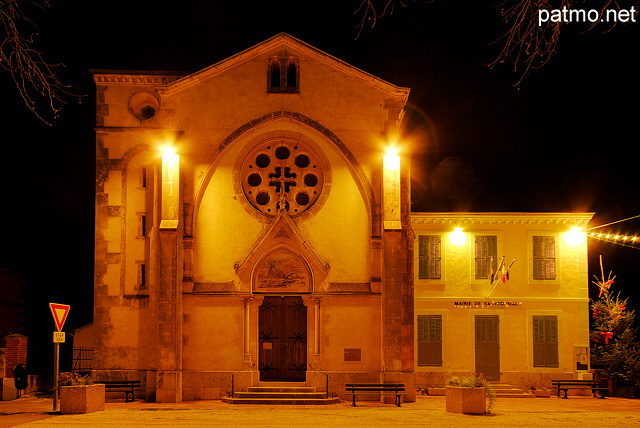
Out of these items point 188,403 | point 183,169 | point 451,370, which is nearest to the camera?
point 188,403

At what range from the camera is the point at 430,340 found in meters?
29.8

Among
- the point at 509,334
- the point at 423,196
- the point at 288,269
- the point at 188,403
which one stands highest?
the point at 423,196

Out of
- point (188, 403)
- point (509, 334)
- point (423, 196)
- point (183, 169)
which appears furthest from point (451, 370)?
point (183, 169)

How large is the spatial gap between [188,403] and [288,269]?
211 inches

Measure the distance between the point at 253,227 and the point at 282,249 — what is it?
3.99 feet

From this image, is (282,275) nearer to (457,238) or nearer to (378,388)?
(378,388)

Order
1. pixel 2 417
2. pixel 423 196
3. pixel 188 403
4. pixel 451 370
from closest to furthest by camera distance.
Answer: pixel 2 417 < pixel 188 403 < pixel 451 370 < pixel 423 196

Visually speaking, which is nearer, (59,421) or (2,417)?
(59,421)

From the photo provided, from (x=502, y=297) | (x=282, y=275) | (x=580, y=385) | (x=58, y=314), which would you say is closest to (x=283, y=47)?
(x=282, y=275)

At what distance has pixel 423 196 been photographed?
3203 centimetres

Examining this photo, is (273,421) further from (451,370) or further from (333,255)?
(451,370)

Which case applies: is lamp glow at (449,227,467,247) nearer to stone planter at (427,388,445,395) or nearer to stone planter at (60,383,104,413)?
stone planter at (427,388,445,395)

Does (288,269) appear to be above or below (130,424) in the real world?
above

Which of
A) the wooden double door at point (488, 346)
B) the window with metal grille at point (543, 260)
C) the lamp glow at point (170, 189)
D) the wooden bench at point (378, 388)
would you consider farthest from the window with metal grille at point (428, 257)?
the lamp glow at point (170, 189)
